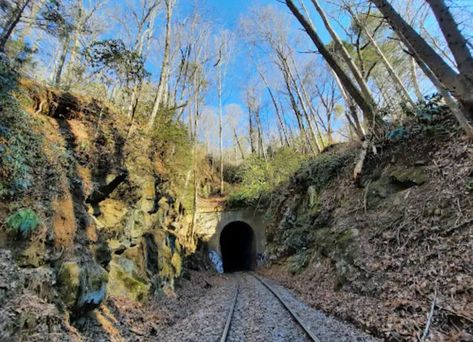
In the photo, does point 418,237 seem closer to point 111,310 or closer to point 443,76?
point 443,76

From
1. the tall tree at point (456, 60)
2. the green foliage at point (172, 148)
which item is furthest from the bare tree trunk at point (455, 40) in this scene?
the green foliage at point (172, 148)

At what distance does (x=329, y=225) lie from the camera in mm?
10398

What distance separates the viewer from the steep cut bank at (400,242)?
4605 mm

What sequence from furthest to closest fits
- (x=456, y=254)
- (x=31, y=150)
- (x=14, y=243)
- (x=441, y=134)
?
(x=441, y=134), (x=31, y=150), (x=456, y=254), (x=14, y=243)

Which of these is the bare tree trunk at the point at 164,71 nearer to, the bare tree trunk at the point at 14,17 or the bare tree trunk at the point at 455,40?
the bare tree trunk at the point at 14,17

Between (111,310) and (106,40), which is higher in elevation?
(106,40)

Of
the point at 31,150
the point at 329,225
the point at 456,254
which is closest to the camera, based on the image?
the point at 456,254

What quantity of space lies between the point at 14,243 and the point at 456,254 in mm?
7011

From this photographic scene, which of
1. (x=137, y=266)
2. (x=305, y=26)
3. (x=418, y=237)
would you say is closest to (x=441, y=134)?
(x=418, y=237)

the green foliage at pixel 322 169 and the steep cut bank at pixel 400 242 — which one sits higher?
the green foliage at pixel 322 169

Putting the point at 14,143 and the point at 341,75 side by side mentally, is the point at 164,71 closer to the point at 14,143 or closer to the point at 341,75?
the point at 341,75

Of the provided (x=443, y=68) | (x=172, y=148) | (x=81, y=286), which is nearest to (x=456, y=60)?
(x=443, y=68)

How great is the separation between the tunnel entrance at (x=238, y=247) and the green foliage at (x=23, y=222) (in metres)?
17.7

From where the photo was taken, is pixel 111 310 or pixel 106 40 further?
pixel 106 40
